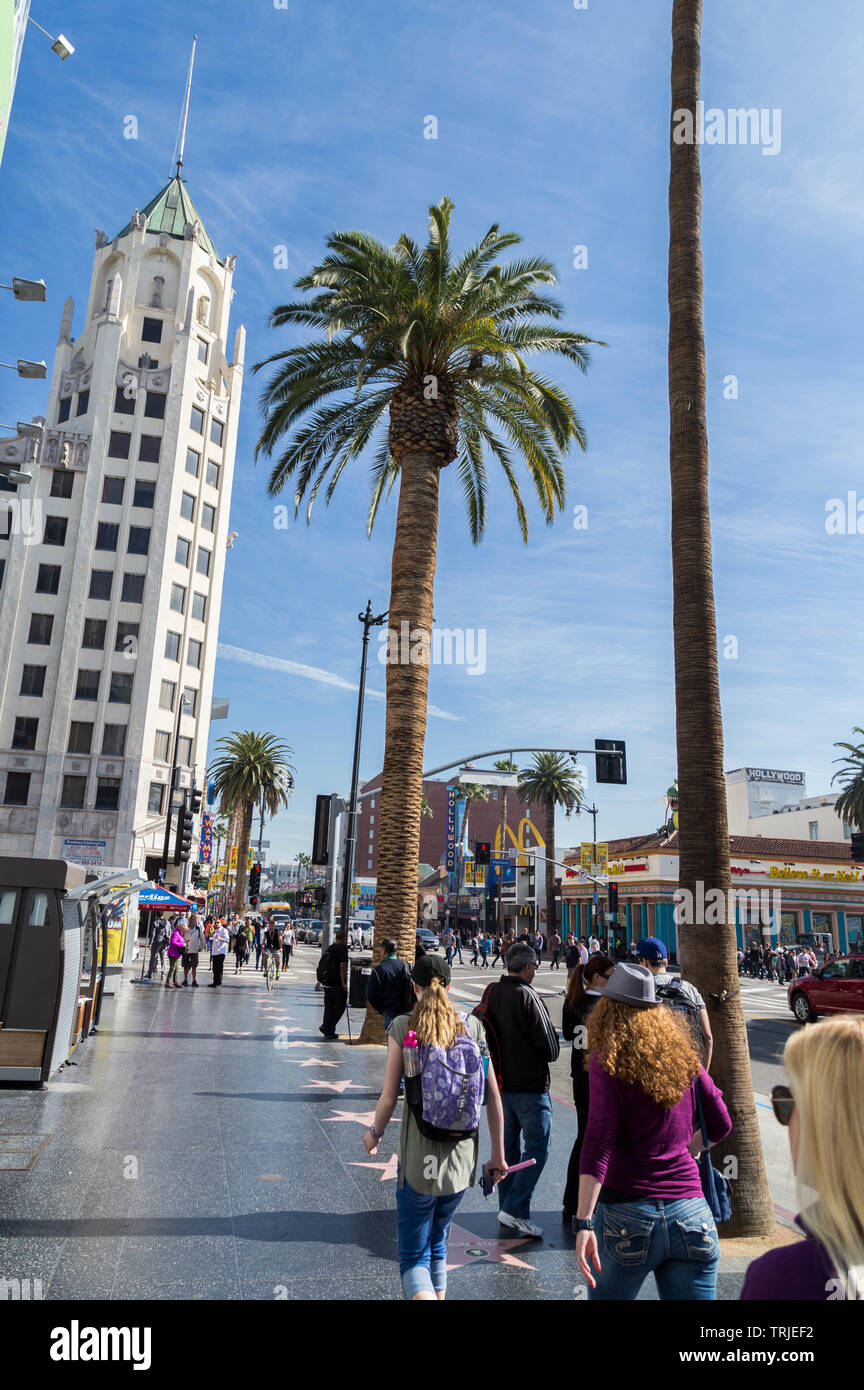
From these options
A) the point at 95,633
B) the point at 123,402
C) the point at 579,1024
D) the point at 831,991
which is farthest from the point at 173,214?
the point at 579,1024

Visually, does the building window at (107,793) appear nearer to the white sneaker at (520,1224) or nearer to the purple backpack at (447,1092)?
the white sneaker at (520,1224)

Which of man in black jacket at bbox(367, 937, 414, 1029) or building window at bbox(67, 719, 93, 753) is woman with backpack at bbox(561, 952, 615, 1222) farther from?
building window at bbox(67, 719, 93, 753)


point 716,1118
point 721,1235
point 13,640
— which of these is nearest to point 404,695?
point 721,1235

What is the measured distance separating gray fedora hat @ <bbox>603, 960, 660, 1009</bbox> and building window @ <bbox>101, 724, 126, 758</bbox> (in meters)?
45.9

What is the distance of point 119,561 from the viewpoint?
48250 millimetres

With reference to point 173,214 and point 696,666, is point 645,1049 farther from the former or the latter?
point 173,214

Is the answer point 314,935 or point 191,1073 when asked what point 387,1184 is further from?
point 314,935

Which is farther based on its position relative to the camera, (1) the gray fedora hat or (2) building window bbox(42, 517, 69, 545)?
(2) building window bbox(42, 517, 69, 545)

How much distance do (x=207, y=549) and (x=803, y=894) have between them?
131 ft

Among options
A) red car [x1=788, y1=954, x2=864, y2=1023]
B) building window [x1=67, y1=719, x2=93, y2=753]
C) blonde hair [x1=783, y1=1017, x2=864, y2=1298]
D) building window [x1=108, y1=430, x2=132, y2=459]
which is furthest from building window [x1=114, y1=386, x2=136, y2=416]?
blonde hair [x1=783, y1=1017, x2=864, y2=1298]

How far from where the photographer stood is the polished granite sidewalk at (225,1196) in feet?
16.1

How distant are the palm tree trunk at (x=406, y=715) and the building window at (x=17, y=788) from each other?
36.1 metres

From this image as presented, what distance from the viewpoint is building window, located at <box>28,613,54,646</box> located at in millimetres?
47531

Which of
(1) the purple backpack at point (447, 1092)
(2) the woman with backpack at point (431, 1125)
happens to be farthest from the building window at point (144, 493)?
(1) the purple backpack at point (447, 1092)
